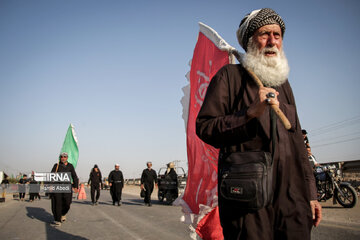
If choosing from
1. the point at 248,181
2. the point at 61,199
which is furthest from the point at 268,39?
the point at 61,199

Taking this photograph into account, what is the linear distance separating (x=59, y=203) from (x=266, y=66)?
27.3 ft

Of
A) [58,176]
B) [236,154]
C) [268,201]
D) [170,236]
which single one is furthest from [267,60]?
[58,176]

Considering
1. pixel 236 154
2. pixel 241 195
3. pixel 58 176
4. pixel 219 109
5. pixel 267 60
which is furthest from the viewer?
pixel 58 176

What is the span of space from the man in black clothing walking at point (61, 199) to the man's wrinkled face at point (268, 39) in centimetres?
809

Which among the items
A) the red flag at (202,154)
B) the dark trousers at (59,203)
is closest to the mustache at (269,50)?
the red flag at (202,154)

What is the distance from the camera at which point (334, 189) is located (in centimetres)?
889

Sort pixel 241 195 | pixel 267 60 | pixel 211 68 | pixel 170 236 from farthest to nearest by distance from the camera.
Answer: pixel 170 236, pixel 211 68, pixel 267 60, pixel 241 195

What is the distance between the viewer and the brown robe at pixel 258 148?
4.85 feet

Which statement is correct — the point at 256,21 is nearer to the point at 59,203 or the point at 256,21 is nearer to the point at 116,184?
the point at 59,203

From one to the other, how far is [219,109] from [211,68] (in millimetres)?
2523

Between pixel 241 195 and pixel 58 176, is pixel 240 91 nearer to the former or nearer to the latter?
pixel 241 195

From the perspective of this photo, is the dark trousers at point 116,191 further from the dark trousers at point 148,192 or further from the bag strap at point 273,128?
the bag strap at point 273,128

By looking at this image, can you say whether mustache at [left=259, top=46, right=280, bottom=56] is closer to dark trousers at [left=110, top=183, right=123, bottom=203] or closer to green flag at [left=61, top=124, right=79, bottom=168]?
dark trousers at [left=110, top=183, right=123, bottom=203]

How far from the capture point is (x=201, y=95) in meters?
4.16
